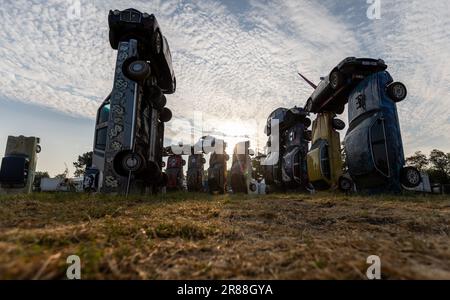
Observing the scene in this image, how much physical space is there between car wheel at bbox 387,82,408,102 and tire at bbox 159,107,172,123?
831cm

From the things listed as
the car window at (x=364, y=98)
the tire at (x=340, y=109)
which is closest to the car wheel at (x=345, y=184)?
the car window at (x=364, y=98)

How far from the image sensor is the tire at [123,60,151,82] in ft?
24.2

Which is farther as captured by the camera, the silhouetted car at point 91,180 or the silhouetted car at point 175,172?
the silhouetted car at point 175,172

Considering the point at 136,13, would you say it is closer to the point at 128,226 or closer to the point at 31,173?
the point at 31,173

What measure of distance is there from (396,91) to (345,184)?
134 inches

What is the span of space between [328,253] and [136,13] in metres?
8.90

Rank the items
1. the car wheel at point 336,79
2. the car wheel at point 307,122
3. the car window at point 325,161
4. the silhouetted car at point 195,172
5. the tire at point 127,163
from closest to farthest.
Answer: the tire at point 127,163, the car wheel at point 336,79, the car window at point 325,161, the car wheel at point 307,122, the silhouetted car at point 195,172

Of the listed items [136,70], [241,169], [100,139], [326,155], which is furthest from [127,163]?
[241,169]

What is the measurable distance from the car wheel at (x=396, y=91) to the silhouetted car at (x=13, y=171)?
11298mm

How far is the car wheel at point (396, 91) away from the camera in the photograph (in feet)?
24.6

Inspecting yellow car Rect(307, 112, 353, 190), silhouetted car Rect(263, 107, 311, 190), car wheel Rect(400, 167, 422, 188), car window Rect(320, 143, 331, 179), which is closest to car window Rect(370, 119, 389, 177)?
car wheel Rect(400, 167, 422, 188)

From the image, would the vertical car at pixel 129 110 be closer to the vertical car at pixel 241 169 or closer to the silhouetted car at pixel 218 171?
the silhouetted car at pixel 218 171

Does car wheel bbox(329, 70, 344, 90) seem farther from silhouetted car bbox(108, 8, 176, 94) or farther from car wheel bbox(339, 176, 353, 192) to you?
silhouetted car bbox(108, 8, 176, 94)

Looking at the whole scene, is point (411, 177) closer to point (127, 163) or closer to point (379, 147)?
point (379, 147)
